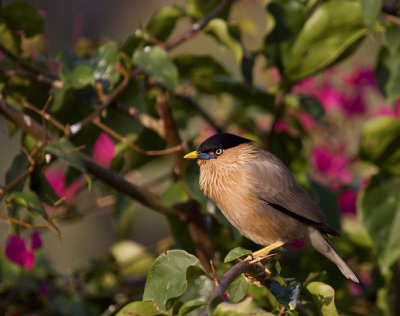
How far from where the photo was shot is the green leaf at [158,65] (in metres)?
2.26

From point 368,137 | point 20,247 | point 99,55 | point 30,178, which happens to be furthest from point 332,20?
point 20,247

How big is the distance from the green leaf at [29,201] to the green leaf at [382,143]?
55.6 inches

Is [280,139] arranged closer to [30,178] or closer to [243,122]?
[243,122]

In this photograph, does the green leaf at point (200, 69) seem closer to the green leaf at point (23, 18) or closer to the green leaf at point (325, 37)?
the green leaf at point (325, 37)

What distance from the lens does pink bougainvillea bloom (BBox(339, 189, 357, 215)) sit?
3117 mm

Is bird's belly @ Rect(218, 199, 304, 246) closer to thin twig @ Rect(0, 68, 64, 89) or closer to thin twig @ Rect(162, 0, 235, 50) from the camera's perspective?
thin twig @ Rect(162, 0, 235, 50)

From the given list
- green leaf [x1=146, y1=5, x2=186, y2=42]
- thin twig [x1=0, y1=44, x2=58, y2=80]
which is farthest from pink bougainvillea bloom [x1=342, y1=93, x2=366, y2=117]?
thin twig [x1=0, y1=44, x2=58, y2=80]

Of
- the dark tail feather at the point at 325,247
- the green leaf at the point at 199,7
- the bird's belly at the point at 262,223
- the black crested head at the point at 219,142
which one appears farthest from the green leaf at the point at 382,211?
the green leaf at the point at 199,7

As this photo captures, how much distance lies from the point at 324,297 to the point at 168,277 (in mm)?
499

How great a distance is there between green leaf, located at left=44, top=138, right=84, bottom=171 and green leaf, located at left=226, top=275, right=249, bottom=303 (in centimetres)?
67

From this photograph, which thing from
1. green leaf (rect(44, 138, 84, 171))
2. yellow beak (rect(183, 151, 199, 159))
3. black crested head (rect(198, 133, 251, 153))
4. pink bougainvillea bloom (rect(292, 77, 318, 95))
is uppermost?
green leaf (rect(44, 138, 84, 171))

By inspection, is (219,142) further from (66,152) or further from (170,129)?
(66,152)

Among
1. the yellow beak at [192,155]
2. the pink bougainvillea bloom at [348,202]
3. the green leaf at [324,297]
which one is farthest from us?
the pink bougainvillea bloom at [348,202]

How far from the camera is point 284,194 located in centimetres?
246
